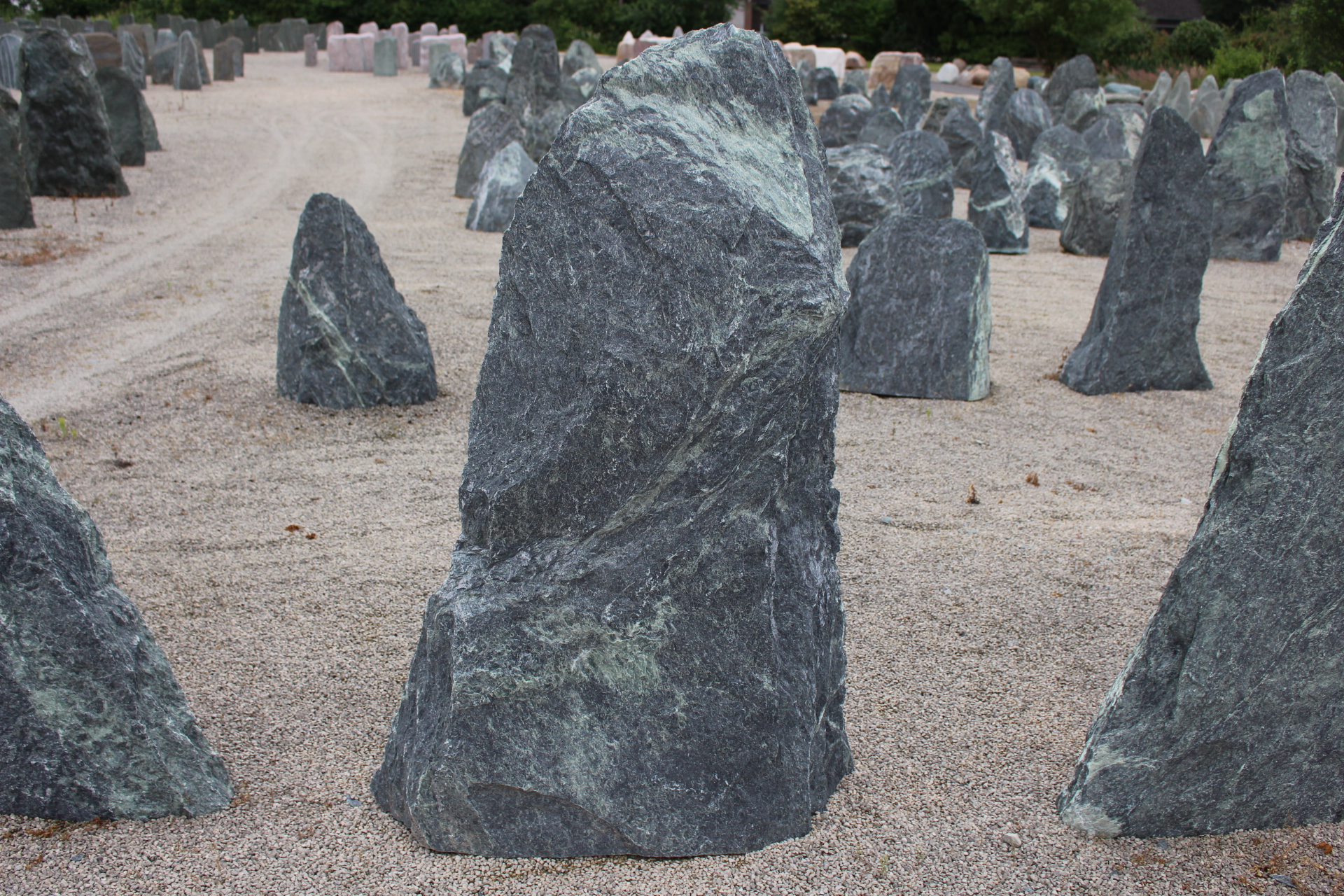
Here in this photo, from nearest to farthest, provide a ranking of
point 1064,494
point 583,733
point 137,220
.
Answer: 1. point 583,733
2. point 1064,494
3. point 137,220

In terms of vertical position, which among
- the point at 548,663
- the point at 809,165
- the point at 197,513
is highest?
the point at 809,165

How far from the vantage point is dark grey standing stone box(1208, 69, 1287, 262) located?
28.6 feet

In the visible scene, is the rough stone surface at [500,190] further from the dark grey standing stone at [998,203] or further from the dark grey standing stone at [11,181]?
the dark grey standing stone at [998,203]

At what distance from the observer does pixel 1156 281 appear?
5340 mm

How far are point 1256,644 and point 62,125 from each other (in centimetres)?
1071

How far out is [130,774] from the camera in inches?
86.4

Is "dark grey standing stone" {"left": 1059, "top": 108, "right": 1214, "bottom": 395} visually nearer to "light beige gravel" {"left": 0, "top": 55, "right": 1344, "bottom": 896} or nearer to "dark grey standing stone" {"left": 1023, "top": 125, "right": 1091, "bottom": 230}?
"light beige gravel" {"left": 0, "top": 55, "right": 1344, "bottom": 896}

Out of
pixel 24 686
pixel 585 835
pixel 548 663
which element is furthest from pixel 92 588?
pixel 585 835

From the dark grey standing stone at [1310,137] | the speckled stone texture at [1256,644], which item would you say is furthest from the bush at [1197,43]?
the speckled stone texture at [1256,644]

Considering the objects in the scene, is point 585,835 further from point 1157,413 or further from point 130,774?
point 1157,413

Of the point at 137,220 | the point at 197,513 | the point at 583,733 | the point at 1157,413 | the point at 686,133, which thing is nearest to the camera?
the point at 686,133

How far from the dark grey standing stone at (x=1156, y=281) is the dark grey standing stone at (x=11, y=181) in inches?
308

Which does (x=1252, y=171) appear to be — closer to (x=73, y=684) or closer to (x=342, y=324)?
(x=342, y=324)

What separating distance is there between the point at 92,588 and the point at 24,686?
0.70 feet
